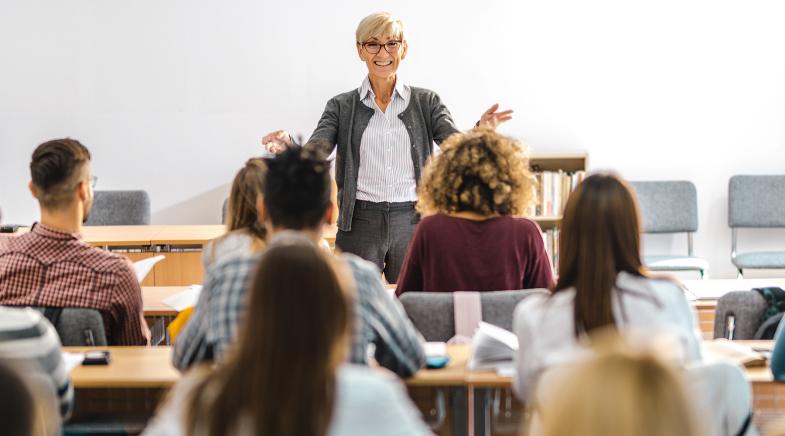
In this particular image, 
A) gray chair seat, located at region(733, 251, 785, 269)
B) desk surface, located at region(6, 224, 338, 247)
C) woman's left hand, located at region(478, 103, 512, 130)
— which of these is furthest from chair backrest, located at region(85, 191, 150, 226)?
gray chair seat, located at region(733, 251, 785, 269)

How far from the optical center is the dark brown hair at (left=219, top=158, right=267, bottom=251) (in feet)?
9.70

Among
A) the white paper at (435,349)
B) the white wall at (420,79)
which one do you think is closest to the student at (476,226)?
the white paper at (435,349)

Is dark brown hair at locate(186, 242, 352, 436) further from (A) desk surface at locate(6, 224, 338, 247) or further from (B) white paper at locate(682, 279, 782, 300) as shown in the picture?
(A) desk surface at locate(6, 224, 338, 247)

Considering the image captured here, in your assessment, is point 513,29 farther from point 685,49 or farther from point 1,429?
point 1,429

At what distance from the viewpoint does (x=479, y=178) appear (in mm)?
3125

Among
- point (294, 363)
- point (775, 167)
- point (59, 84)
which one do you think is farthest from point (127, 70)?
point (294, 363)

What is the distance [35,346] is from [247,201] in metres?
1.00

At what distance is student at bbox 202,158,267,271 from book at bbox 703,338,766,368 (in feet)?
4.32

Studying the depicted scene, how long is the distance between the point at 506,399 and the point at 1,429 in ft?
5.42

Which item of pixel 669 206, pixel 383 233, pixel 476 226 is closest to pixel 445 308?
pixel 476 226

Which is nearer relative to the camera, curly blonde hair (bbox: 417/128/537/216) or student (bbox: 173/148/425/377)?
student (bbox: 173/148/425/377)

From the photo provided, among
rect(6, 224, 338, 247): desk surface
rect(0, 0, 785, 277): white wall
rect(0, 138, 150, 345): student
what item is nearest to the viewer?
rect(0, 138, 150, 345): student

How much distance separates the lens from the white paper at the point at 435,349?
2.57 metres

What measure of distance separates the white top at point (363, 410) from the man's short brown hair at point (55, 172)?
1.64 metres
